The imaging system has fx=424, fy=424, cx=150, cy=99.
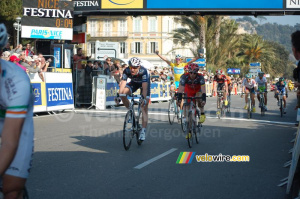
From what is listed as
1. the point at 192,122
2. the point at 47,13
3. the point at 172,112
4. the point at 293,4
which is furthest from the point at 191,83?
the point at 47,13

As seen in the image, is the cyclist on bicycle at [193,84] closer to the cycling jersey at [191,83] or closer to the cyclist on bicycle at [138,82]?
the cycling jersey at [191,83]

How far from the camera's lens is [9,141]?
8.71ft

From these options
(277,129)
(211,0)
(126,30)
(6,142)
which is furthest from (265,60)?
(6,142)

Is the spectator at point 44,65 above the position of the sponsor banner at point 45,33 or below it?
below

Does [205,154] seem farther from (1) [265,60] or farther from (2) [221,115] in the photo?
(1) [265,60]

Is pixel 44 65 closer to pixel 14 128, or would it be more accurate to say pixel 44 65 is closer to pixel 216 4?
pixel 216 4

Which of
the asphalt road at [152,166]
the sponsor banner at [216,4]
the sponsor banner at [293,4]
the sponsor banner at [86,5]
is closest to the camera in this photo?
the asphalt road at [152,166]

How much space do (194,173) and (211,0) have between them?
13673mm

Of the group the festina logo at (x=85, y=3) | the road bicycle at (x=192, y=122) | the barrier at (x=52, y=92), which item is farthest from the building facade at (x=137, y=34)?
the road bicycle at (x=192, y=122)

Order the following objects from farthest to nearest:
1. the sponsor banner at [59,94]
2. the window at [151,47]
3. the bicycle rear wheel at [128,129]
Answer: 1. the window at [151,47]
2. the sponsor banner at [59,94]
3. the bicycle rear wheel at [128,129]

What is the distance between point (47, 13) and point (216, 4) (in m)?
7.92

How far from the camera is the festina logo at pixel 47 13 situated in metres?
19.9

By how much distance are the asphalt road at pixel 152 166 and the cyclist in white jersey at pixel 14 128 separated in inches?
97.0

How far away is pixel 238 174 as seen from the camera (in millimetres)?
6859
